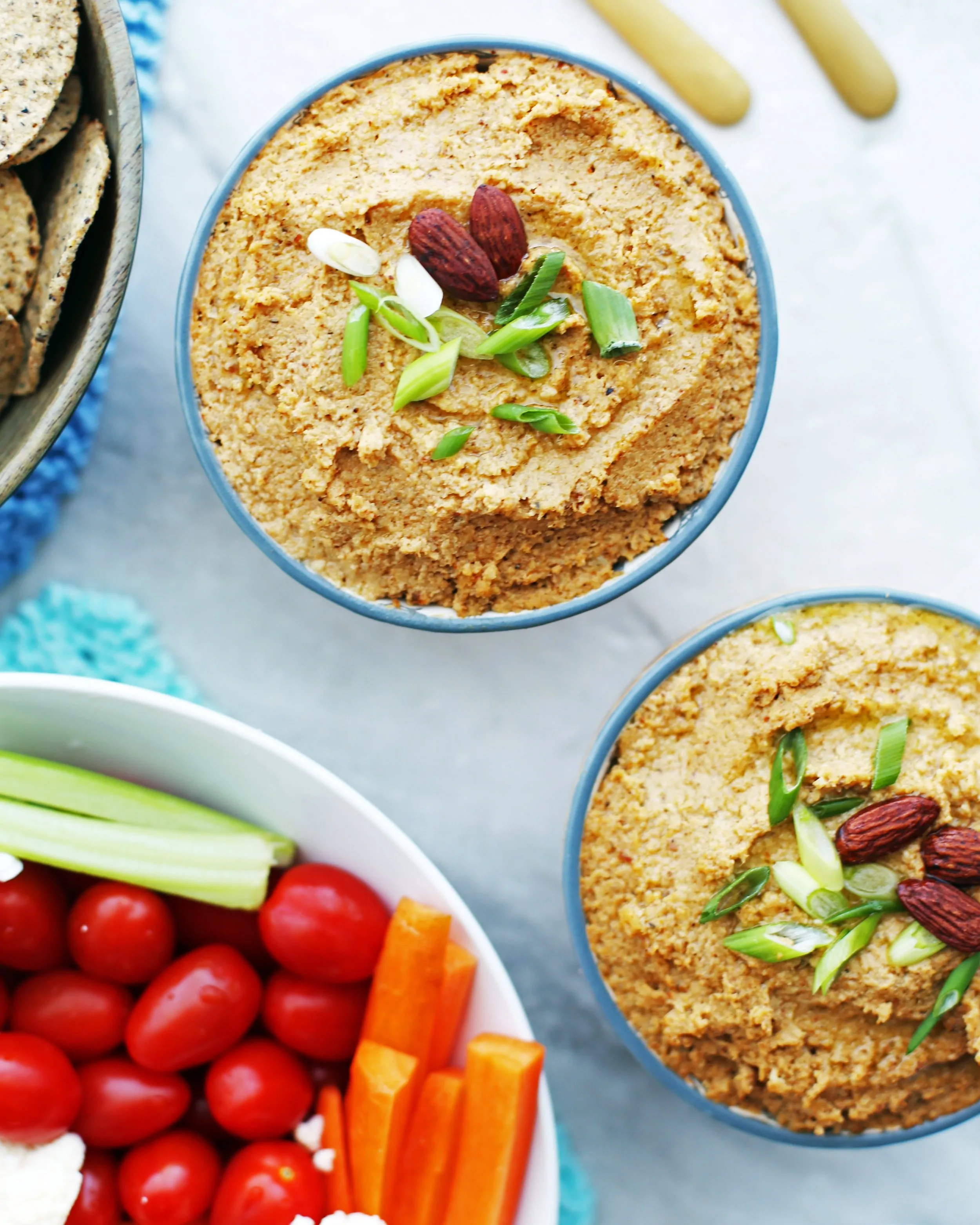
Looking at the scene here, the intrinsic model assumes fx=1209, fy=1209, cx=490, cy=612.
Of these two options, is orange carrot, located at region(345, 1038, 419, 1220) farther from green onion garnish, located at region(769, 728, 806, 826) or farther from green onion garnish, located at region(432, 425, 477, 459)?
green onion garnish, located at region(432, 425, 477, 459)

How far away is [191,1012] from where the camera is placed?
177 centimetres

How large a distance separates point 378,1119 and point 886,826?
849 millimetres

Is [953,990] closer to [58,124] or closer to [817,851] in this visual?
[817,851]

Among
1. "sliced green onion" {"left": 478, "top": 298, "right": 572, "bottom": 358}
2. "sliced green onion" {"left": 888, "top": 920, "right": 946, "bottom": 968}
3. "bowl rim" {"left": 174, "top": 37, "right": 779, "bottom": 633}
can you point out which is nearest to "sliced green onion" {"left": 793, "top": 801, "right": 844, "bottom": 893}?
"sliced green onion" {"left": 888, "top": 920, "right": 946, "bottom": 968}

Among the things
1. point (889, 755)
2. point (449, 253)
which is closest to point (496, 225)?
point (449, 253)

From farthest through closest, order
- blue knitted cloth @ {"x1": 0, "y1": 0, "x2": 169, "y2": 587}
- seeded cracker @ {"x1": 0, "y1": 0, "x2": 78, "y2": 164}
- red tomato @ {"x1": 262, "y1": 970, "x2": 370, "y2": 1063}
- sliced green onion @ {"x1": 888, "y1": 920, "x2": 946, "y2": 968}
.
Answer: blue knitted cloth @ {"x1": 0, "y1": 0, "x2": 169, "y2": 587} → red tomato @ {"x1": 262, "y1": 970, "x2": 370, "y2": 1063} → sliced green onion @ {"x1": 888, "y1": 920, "x2": 946, "y2": 968} → seeded cracker @ {"x1": 0, "y1": 0, "x2": 78, "y2": 164}

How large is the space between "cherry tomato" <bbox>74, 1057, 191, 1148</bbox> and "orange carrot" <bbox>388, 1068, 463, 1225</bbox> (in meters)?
0.36

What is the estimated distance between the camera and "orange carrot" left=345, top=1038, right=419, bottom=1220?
1768 mm

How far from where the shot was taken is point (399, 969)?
1799 mm

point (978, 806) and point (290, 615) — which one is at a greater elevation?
point (978, 806)

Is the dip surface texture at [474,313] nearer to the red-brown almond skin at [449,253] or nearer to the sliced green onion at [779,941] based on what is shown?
the red-brown almond skin at [449,253]

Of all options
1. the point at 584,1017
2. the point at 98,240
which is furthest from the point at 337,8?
the point at 584,1017

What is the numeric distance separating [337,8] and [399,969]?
160 centimetres

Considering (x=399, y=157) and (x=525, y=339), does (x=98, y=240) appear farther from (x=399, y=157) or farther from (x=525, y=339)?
(x=525, y=339)
